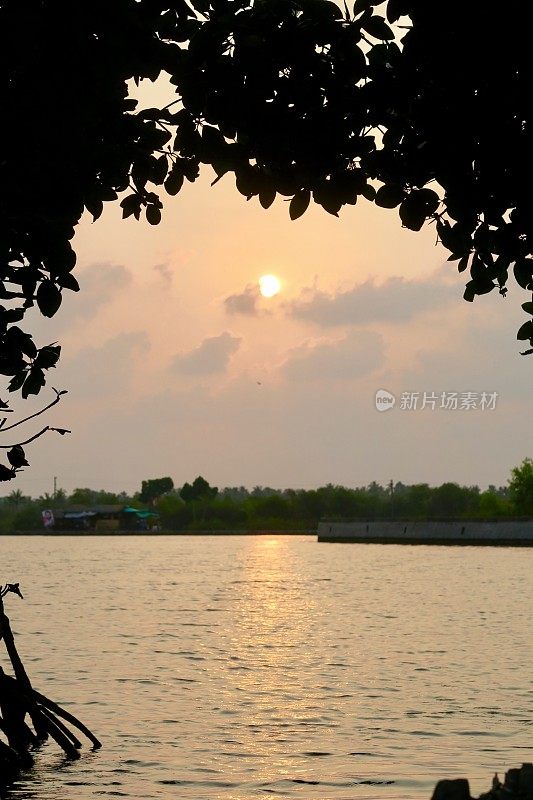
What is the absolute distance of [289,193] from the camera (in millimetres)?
9359

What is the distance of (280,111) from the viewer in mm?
9359

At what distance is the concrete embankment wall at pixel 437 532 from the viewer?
144375mm

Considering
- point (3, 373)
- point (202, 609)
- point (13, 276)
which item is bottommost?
point (202, 609)

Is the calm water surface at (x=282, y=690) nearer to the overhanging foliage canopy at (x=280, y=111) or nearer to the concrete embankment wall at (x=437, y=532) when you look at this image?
the overhanging foliage canopy at (x=280, y=111)

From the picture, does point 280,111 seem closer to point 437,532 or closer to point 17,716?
point 17,716

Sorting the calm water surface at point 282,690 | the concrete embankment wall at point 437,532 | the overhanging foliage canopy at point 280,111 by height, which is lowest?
the calm water surface at point 282,690

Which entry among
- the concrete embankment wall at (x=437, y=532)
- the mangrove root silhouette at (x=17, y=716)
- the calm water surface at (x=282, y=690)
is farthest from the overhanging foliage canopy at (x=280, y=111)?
the concrete embankment wall at (x=437, y=532)

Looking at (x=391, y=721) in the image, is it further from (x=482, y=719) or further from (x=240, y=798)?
(x=240, y=798)

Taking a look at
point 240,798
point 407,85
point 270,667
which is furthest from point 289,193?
point 270,667

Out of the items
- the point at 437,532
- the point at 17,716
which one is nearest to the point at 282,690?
the point at 17,716

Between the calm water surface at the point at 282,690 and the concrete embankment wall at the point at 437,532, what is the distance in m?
82.9

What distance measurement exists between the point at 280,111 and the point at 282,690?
61.6ft

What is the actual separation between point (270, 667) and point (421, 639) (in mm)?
9106

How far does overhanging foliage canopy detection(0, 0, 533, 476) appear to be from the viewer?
339 inches
